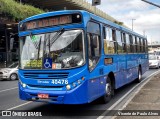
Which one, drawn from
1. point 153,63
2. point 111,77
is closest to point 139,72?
point 111,77

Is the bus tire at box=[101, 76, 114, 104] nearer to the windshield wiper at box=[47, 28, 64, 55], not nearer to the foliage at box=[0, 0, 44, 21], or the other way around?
the windshield wiper at box=[47, 28, 64, 55]

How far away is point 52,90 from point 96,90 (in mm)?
1490

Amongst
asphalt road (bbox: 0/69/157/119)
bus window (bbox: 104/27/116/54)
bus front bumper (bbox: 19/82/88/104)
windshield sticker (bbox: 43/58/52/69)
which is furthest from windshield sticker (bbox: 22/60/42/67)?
bus window (bbox: 104/27/116/54)

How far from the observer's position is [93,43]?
9.28 metres

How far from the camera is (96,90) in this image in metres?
9.36

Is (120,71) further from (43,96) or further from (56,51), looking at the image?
(43,96)

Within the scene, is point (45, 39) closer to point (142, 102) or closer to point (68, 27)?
point (68, 27)

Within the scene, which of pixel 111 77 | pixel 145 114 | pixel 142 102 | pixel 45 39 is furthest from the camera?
pixel 111 77

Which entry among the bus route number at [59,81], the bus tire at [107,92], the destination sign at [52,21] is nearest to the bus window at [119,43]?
the bus tire at [107,92]

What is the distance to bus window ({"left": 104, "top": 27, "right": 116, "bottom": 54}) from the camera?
1082cm

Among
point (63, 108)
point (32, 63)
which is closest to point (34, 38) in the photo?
point (32, 63)

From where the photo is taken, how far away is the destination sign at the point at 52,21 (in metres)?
8.87

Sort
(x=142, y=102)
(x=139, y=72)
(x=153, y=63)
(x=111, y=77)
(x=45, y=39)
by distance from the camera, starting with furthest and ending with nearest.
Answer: (x=153, y=63)
(x=139, y=72)
(x=111, y=77)
(x=142, y=102)
(x=45, y=39)

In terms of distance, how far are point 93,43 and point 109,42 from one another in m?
2.15
